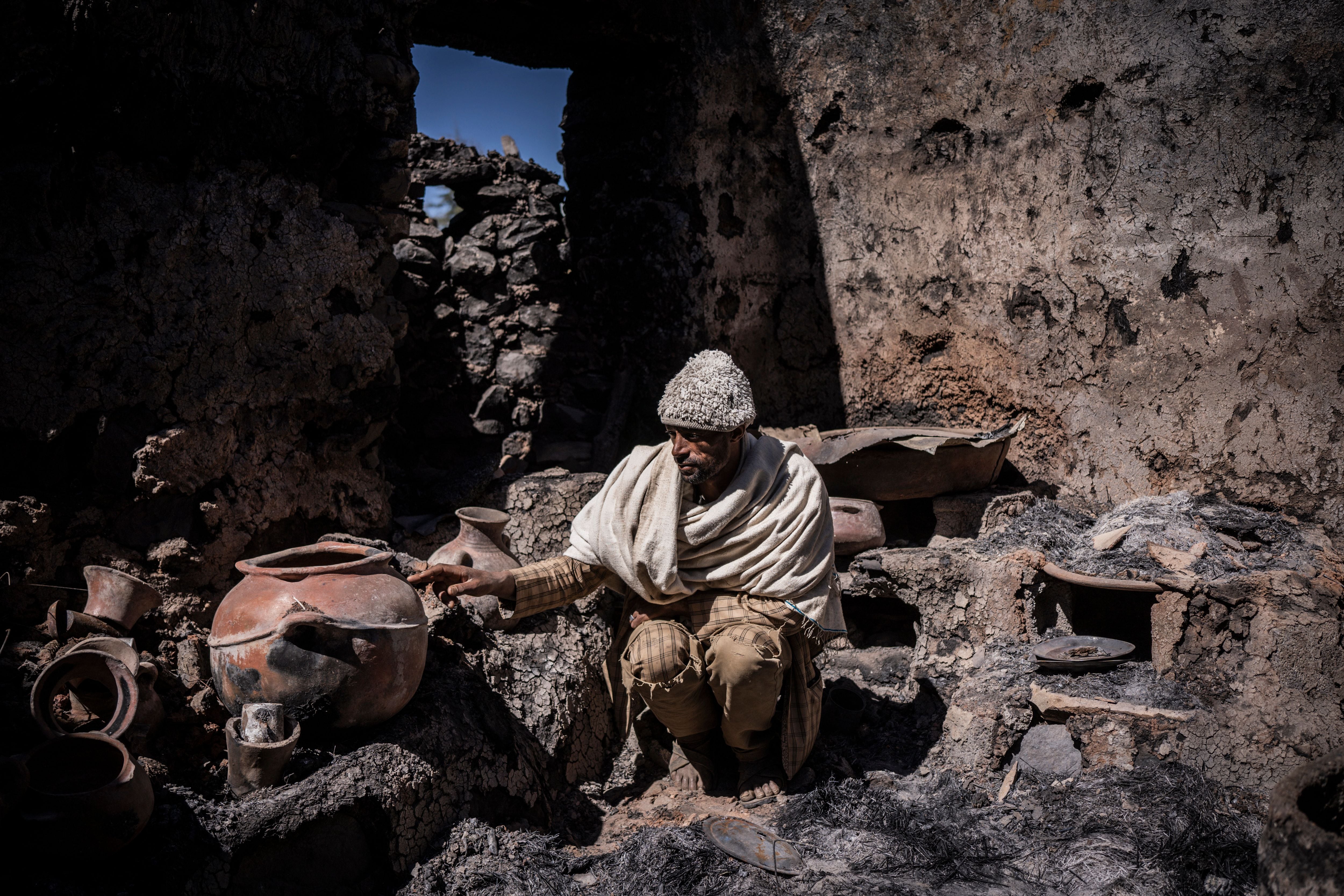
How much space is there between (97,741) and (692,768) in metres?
1.86

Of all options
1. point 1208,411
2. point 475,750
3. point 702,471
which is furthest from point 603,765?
point 1208,411

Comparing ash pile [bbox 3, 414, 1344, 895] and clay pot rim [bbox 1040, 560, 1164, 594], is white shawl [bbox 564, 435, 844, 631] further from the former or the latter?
clay pot rim [bbox 1040, 560, 1164, 594]

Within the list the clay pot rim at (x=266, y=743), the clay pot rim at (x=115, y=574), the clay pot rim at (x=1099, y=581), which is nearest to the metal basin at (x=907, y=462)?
the clay pot rim at (x=1099, y=581)

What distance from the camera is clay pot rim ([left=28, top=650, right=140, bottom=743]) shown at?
205cm

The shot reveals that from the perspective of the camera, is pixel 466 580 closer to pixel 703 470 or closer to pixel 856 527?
pixel 703 470

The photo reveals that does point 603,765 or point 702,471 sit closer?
point 702,471

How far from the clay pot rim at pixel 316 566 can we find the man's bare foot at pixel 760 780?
1.46 metres

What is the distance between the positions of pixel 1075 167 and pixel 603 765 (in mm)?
3943

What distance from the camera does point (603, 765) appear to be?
3.31 meters

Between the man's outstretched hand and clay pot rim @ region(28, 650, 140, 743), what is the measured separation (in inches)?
30.9

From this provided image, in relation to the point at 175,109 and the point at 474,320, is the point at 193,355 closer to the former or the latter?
the point at 175,109

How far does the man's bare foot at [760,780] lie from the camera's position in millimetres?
2926

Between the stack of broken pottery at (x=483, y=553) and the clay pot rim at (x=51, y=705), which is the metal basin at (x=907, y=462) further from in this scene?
the clay pot rim at (x=51, y=705)

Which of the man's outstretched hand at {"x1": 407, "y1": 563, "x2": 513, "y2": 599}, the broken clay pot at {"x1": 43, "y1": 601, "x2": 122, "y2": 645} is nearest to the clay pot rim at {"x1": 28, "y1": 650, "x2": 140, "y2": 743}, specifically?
the broken clay pot at {"x1": 43, "y1": 601, "x2": 122, "y2": 645}
